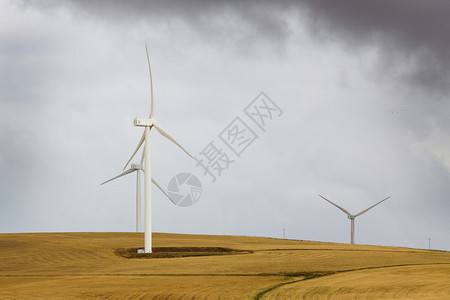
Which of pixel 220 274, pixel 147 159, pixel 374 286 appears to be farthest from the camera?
pixel 147 159

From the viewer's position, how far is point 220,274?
43.4m

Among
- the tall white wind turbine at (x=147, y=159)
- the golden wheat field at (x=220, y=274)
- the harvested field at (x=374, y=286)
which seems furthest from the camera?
the tall white wind turbine at (x=147, y=159)

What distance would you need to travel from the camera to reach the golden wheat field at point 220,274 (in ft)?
113

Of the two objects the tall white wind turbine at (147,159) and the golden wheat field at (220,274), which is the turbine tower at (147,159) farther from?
the golden wheat field at (220,274)

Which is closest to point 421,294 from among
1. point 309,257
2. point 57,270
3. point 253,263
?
point 253,263

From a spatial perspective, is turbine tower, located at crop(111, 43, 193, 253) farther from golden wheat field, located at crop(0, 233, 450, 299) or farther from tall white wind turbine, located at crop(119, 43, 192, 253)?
golden wheat field, located at crop(0, 233, 450, 299)

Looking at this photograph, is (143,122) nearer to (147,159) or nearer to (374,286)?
(147,159)

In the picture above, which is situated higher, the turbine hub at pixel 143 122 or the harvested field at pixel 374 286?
the turbine hub at pixel 143 122

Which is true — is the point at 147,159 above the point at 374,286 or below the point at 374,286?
above

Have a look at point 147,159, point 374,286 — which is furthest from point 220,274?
point 147,159

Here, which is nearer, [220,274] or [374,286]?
[374,286]

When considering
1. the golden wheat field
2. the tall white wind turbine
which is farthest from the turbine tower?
the golden wheat field

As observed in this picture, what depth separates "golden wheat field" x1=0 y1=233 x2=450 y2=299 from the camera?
3450cm

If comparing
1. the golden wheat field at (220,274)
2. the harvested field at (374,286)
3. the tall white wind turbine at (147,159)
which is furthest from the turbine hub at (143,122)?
the harvested field at (374,286)
